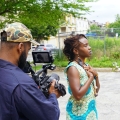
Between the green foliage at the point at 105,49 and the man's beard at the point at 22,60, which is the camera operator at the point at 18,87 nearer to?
the man's beard at the point at 22,60

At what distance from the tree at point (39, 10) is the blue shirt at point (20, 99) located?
33.9 ft

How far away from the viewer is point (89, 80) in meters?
2.59

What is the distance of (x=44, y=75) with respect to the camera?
83.9 inches

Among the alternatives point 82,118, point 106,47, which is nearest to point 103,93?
point 82,118

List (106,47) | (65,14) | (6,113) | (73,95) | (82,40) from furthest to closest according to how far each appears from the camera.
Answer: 1. (106,47)
2. (65,14)
3. (82,40)
4. (73,95)
5. (6,113)

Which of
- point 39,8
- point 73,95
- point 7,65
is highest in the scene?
point 39,8

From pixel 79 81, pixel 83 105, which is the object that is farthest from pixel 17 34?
pixel 83 105

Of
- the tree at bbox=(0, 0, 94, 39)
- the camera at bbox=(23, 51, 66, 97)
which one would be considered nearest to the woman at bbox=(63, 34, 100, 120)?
the camera at bbox=(23, 51, 66, 97)

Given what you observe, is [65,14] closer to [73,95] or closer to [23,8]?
[23,8]

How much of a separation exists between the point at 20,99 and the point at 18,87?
70 mm

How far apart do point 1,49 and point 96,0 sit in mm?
12165

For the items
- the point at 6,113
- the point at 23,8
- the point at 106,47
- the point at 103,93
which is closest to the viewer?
the point at 6,113

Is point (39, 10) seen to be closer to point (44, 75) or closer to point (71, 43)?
point (71, 43)

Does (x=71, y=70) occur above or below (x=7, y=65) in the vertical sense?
below
